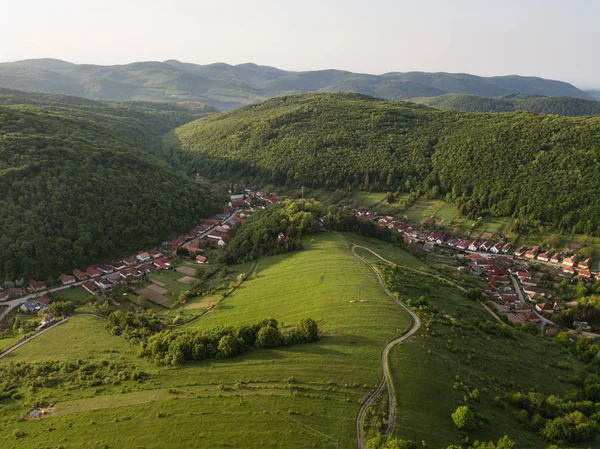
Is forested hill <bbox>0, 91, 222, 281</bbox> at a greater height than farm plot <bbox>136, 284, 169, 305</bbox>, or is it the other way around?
forested hill <bbox>0, 91, 222, 281</bbox>

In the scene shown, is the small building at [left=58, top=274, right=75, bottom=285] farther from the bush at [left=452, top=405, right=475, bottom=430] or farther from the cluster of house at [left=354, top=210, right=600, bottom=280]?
the cluster of house at [left=354, top=210, right=600, bottom=280]

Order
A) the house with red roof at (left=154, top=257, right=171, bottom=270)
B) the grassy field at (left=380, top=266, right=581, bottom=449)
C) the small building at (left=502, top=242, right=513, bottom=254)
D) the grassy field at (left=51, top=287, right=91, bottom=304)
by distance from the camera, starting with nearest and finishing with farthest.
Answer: the grassy field at (left=380, top=266, right=581, bottom=449) → the grassy field at (left=51, top=287, right=91, bottom=304) → the house with red roof at (left=154, top=257, right=171, bottom=270) → the small building at (left=502, top=242, right=513, bottom=254)

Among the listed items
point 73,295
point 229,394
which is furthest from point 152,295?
point 229,394

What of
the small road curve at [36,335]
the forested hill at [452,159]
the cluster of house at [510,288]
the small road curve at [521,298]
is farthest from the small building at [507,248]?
the small road curve at [36,335]

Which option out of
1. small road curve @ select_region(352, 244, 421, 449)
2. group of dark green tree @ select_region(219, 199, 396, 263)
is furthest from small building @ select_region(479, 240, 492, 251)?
small road curve @ select_region(352, 244, 421, 449)

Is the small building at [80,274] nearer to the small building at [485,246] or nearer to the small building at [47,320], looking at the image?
the small building at [47,320]

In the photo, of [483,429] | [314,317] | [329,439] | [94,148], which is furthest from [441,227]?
[94,148]
